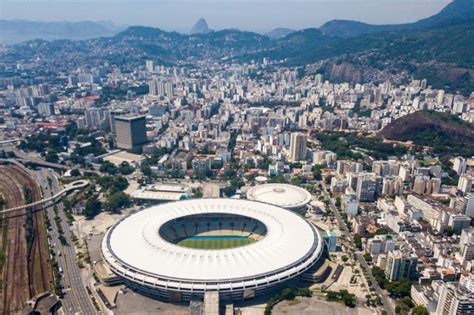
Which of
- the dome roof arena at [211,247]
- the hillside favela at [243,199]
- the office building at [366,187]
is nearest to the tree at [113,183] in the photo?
the hillside favela at [243,199]

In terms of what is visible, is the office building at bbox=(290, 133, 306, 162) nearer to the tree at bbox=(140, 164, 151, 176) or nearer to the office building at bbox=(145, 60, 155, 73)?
the tree at bbox=(140, 164, 151, 176)

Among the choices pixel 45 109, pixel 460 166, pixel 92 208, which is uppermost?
pixel 45 109

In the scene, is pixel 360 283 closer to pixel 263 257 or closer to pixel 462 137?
pixel 263 257

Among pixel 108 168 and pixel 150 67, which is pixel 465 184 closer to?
pixel 108 168

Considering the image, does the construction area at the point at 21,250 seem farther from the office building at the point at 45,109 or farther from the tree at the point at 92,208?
the office building at the point at 45,109

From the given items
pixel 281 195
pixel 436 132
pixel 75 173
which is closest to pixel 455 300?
pixel 281 195

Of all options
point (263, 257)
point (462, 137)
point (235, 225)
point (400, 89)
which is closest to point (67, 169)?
point (235, 225)
